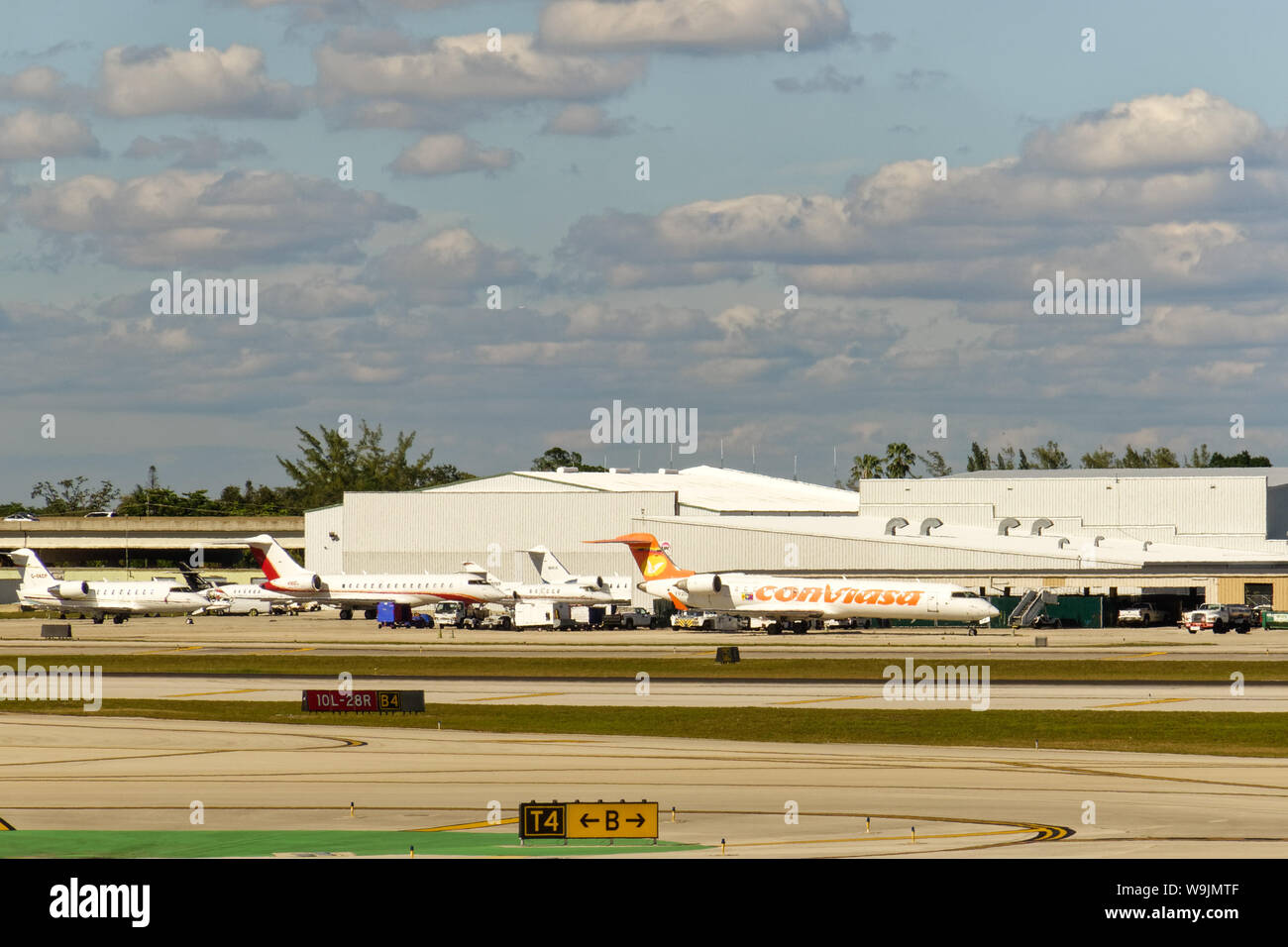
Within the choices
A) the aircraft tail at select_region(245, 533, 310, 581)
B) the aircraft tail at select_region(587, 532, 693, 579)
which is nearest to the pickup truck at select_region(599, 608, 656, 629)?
the aircraft tail at select_region(587, 532, 693, 579)

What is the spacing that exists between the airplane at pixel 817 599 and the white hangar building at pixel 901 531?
1734 centimetres

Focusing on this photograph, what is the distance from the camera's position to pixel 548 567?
13200 cm

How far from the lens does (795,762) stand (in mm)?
35875

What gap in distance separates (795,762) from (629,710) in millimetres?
15213

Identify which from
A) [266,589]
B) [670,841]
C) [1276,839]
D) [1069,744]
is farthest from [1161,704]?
[266,589]

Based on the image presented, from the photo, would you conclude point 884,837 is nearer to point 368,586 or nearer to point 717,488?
point 368,586

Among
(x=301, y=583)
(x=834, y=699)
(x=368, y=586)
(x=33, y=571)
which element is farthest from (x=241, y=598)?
(x=834, y=699)

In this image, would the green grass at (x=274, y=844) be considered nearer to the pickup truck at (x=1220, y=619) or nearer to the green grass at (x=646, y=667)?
the green grass at (x=646, y=667)

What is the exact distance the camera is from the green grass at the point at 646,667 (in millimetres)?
66500

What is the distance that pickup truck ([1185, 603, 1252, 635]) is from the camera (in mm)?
105500

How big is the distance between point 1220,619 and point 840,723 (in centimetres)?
6852

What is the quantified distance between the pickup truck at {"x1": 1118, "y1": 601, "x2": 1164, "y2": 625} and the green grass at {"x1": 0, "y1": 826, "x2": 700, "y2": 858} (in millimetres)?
98282
